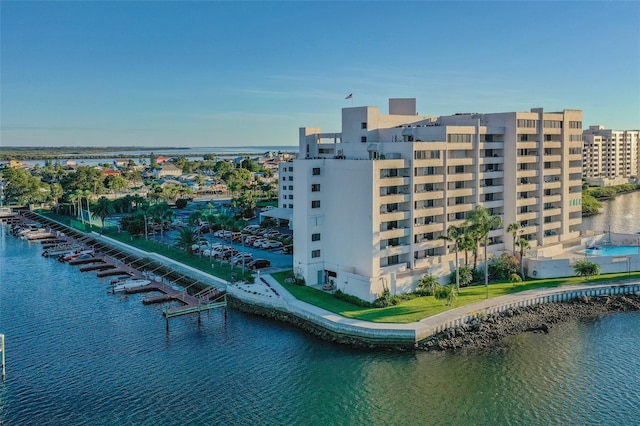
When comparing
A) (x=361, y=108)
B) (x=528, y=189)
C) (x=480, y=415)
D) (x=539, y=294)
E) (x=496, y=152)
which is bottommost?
(x=480, y=415)

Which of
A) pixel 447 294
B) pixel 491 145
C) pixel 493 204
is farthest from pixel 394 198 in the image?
pixel 491 145

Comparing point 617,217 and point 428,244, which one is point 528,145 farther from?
point 617,217

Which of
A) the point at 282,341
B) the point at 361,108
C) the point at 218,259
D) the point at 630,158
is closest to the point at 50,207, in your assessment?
the point at 218,259

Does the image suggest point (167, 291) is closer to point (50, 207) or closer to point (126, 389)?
point (126, 389)

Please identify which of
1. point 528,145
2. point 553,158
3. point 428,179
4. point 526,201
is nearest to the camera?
point 428,179

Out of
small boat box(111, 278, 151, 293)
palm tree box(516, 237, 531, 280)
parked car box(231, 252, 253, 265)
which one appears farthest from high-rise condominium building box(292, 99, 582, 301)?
small boat box(111, 278, 151, 293)

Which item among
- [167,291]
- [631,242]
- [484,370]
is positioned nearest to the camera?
[484,370]

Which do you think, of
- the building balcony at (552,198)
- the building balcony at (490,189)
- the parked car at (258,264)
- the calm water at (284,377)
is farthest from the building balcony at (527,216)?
the parked car at (258,264)
